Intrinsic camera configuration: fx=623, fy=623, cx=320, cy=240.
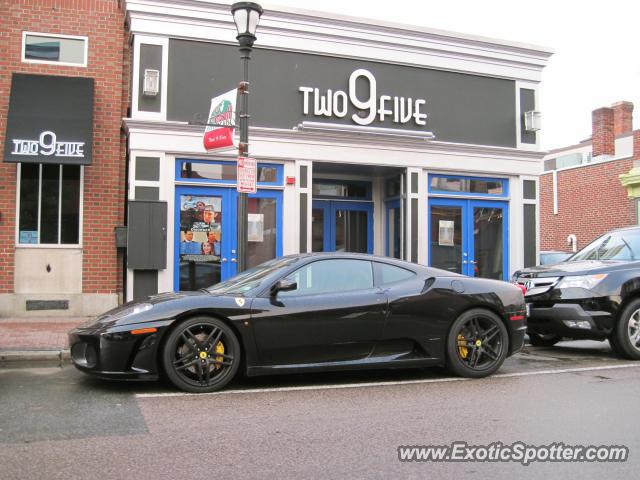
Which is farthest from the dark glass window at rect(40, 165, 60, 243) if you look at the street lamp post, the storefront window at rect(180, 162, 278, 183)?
the street lamp post

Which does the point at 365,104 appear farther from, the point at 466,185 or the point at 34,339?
the point at 34,339

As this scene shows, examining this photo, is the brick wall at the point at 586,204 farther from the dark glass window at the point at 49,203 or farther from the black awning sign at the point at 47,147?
the dark glass window at the point at 49,203

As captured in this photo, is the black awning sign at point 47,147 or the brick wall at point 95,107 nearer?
the black awning sign at point 47,147

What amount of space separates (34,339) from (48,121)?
4.10 metres

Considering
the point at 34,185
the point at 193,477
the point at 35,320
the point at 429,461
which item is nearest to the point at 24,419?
the point at 193,477

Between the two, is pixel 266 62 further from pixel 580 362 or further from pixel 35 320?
pixel 580 362

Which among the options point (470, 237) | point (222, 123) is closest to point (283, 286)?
point (222, 123)

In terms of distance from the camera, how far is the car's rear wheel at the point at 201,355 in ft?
19.3

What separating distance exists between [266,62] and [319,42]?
47.4 inches

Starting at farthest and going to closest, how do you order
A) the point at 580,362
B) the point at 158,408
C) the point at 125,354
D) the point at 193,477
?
the point at 580,362, the point at 125,354, the point at 158,408, the point at 193,477

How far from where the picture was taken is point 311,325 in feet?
20.3

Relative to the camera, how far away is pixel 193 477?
3.80 metres

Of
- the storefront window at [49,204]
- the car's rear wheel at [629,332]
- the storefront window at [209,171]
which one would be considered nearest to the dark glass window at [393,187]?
the storefront window at [209,171]

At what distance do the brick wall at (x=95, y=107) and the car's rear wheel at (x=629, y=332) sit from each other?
8365 millimetres
